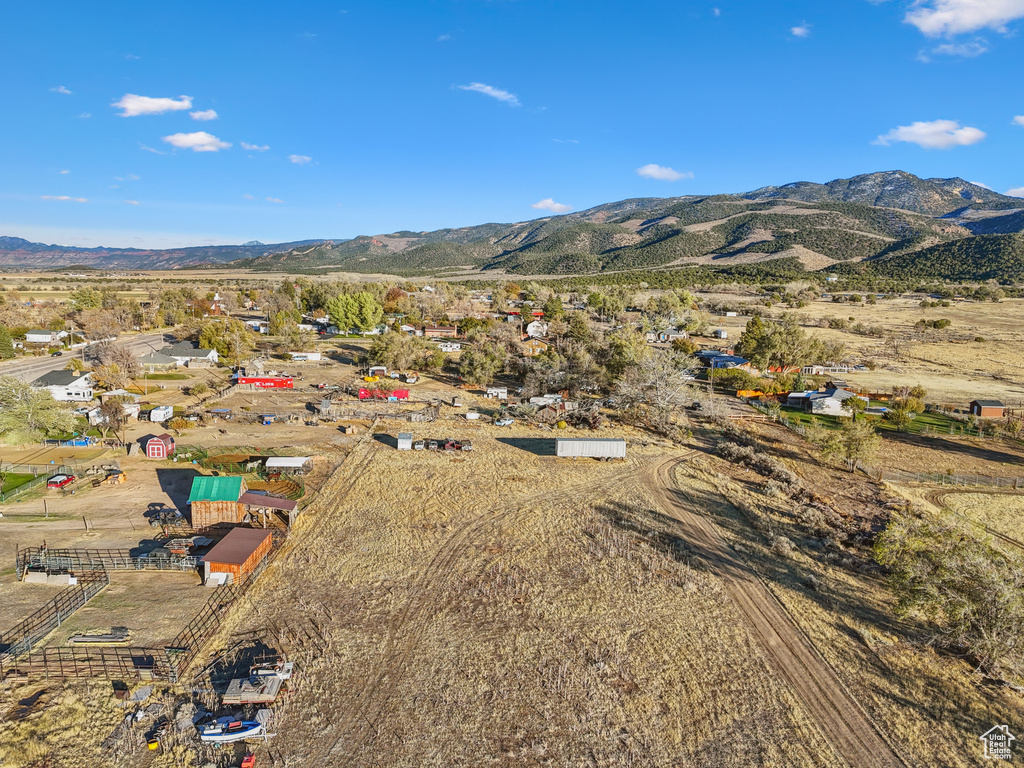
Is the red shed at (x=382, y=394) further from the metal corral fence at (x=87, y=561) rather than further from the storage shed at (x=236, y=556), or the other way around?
the metal corral fence at (x=87, y=561)

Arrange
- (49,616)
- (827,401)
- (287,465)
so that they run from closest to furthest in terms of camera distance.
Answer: (49,616) < (287,465) < (827,401)

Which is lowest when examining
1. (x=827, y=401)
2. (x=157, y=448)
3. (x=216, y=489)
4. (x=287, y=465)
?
(x=287, y=465)

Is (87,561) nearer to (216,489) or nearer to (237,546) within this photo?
(216,489)

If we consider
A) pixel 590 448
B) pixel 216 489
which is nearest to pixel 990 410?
pixel 590 448

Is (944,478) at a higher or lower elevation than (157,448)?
lower

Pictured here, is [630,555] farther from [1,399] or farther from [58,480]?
[1,399]

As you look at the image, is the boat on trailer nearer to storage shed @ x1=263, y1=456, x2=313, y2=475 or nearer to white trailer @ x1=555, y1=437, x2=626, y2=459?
storage shed @ x1=263, y1=456, x2=313, y2=475
